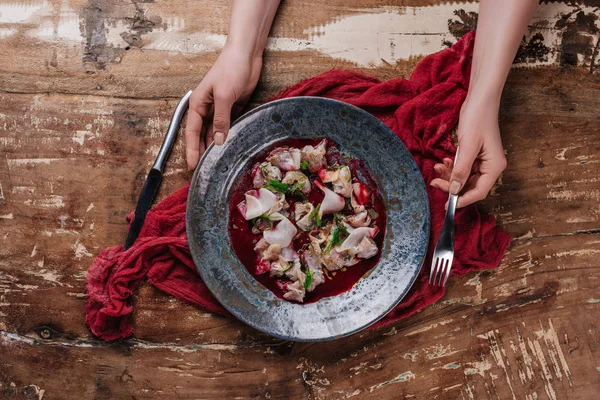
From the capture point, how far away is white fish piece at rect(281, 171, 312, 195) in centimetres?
112

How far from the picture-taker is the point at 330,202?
3.64 ft

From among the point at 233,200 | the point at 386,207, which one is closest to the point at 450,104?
the point at 386,207

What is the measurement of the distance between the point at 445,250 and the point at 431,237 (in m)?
0.06

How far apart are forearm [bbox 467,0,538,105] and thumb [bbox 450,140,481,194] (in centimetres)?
11

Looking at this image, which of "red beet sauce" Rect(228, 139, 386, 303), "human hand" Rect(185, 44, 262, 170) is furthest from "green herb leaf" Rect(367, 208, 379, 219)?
"human hand" Rect(185, 44, 262, 170)

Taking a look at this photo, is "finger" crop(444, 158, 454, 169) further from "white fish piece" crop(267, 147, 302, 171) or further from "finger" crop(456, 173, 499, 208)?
"white fish piece" crop(267, 147, 302, 171)

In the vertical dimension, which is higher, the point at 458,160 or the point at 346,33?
the point at 346,33

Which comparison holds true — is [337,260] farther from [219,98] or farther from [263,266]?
[219,98]

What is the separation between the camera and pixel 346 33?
1.20m

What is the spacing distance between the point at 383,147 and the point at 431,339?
0.43 meters

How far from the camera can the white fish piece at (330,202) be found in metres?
1.11

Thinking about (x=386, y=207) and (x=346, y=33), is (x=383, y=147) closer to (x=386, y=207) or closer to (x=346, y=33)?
(x=386, y=207)

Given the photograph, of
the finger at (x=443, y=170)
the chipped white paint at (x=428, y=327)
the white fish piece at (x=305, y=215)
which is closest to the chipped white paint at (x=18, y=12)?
the white fish piece at (x=305, y=215)

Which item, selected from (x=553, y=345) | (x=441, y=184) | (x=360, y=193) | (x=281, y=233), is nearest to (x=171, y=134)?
(x=281, y=233)
